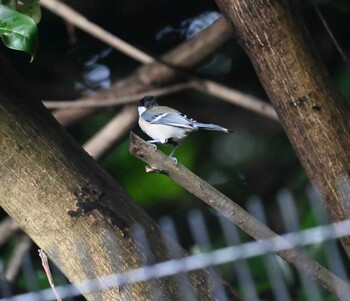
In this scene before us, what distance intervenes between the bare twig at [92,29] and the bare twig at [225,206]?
63.9 inches

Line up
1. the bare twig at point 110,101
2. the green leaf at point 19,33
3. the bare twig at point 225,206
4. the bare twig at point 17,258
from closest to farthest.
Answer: the bare twig at point 225,206 → the green leaf at point 19,33 → the bare twig at point 17,258 → the bare twig at point 110,101

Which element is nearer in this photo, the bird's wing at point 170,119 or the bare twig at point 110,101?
the bird's wing at point 170,119

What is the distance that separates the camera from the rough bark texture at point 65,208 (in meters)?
2.78

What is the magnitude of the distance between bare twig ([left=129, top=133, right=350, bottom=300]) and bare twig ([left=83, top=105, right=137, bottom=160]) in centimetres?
162

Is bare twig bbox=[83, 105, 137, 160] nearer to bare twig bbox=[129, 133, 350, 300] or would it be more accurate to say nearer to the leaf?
the leaf

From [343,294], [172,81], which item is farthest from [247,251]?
[172,81]

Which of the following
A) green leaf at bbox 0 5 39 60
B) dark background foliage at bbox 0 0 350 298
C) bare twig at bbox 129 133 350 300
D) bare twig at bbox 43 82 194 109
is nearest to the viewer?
bare twig at bbox 129 133 350 300

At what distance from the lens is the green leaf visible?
275cm

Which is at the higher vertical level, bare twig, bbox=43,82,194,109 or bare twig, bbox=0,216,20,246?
bare twig, bbox=43,82,194,109

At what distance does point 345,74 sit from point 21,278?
5.42 feet

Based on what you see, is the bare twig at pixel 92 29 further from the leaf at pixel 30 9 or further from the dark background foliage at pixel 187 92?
the leaf at pixel 30 9

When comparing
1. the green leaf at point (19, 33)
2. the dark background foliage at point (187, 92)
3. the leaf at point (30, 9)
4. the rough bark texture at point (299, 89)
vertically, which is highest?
the green leaf at point (19, 33)

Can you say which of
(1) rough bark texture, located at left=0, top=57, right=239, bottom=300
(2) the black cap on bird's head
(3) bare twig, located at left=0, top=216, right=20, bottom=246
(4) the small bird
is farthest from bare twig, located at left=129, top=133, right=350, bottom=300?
(3) bare twig, located at left=0, top=216, right=20, bottom=246

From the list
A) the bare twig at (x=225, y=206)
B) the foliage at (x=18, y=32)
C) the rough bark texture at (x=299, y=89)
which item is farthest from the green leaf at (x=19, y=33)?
the rough bark texture at (x=299, y=89)
